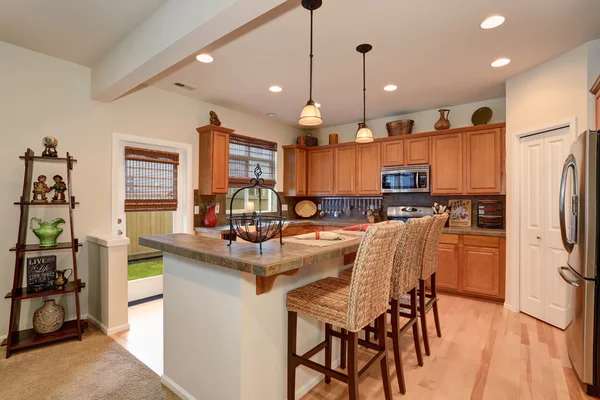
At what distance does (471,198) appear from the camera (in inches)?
173

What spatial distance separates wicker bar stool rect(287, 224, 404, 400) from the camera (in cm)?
152

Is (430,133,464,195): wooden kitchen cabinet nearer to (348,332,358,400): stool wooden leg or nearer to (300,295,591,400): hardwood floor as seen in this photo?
(300,295,591,400): hardwood floor

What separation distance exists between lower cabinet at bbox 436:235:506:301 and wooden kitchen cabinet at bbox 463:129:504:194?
69cm

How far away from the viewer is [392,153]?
4785mm

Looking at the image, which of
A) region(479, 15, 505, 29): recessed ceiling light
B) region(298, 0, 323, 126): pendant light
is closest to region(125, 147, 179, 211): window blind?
region(298, 0, 323, 126): pendant light

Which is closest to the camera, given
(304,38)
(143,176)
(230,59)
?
(304,38)

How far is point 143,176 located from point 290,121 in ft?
8.81

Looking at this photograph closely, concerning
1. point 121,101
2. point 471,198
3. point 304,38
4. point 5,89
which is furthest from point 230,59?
point 471,198


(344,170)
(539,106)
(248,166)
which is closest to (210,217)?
(248,166)

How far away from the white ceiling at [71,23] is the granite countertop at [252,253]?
5.77 ft

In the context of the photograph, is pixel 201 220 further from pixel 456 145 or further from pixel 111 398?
pixel 456 145

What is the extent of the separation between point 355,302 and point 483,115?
152 inches

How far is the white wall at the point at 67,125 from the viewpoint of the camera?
110 inches

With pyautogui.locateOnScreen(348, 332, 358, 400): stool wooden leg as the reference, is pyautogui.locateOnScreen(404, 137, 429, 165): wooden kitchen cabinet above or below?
above
